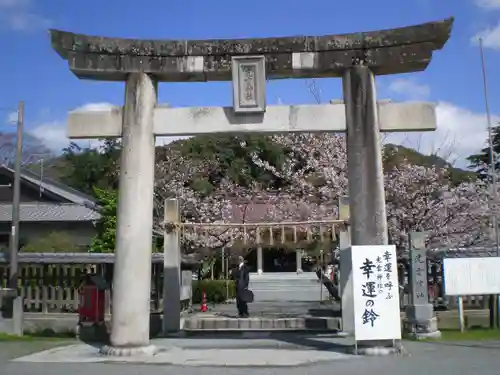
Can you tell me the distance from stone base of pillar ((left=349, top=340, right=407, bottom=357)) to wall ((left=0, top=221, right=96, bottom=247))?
76.2 feet

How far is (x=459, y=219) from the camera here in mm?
20438

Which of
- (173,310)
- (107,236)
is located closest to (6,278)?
(173,310)

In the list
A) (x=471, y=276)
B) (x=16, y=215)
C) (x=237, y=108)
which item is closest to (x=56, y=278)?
(x=16, y=215)

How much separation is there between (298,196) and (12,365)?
17.7 m

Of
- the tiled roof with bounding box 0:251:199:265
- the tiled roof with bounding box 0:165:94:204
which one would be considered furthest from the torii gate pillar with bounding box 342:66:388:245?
the tiled roof with bounding box 0:165:94:204

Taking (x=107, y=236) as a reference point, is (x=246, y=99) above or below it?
above

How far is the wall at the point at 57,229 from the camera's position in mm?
30531

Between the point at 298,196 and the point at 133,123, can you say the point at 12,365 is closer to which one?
the point at 133,123

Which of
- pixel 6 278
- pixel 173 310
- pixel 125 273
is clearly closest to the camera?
pixel 125 273

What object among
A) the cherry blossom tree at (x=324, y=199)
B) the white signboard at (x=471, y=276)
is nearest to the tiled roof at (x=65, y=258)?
the cherry blossom tree at (x=324, y=199)

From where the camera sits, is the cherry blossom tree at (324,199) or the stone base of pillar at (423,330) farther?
the cherry blossom tree at (324,199)

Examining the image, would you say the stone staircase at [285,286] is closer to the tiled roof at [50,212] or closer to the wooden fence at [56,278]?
the tiled roof at [50,212]

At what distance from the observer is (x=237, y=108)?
437 inches

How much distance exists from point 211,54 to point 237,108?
1.37 m
